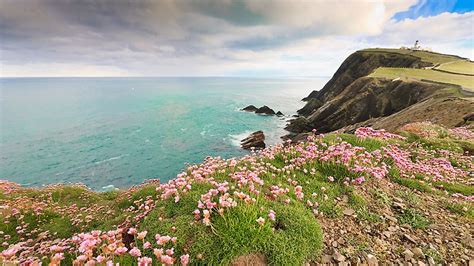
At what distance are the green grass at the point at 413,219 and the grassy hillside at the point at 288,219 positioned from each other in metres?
0.02

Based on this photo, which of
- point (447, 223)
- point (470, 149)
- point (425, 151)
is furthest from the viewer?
point (470, 149)

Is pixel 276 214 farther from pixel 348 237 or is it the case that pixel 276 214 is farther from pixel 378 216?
pixel 378 216

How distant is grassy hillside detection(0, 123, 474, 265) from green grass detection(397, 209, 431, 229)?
0.02 metres

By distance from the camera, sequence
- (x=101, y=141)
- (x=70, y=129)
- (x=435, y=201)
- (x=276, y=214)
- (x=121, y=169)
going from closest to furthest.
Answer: (x=276, y=214), (x=435, y=201), (x=121, y=169), (x=101, y=141), (x=70, y=129)

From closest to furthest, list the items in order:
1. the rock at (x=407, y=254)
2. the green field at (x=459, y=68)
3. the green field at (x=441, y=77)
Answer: the rock at (x=407, y=254) → the green field at (x=441, y=77) → the green field at (x=459, y=68)

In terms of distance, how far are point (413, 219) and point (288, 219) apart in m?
3.39

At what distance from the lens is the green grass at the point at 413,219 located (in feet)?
18.6

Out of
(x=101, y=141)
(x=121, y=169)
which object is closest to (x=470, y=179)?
(x=121, y=169)

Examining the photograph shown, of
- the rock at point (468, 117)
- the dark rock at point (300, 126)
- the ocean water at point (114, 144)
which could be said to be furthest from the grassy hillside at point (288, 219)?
the dark rock at point (300, 126)

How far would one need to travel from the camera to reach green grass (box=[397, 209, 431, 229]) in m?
5.66

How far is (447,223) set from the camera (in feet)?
18.8

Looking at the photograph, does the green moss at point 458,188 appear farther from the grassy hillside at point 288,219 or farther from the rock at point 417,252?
the rock at point 417,252

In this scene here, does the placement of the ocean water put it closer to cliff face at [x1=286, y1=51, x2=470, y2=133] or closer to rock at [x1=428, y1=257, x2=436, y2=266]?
cliff face at [x1=286, y1=51, x2=470, y2=133]

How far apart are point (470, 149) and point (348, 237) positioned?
Answer: 11207 mm
